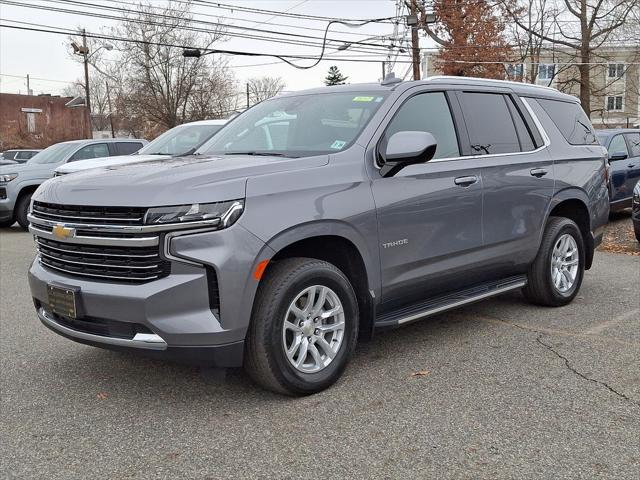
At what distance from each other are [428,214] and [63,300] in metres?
2.35

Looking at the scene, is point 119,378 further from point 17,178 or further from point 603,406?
point 17,178

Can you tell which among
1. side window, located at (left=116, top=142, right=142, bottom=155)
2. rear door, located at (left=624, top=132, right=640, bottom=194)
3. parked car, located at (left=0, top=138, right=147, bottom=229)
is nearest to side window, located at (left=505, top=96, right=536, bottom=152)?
rear door, located at (left=624, top=132, right=640, bottom=194)

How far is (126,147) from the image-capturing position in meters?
14.0

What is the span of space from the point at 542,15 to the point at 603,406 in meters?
36.7

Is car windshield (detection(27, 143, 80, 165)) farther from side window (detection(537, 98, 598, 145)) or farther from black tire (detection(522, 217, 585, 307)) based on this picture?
black tire (detection(522, 217, 585, 307))

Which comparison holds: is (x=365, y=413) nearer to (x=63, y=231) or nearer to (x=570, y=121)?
(x=63, y=231)

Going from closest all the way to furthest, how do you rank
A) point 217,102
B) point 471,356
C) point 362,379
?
point 362,379 < point 471,356 < point 217,102

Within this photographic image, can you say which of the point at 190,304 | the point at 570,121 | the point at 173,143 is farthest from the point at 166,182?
the point at 173,143

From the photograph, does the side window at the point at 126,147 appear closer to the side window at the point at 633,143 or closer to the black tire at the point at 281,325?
the side window at the point at 633,143

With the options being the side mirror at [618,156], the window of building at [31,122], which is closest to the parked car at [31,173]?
the side mirror at [618,156]

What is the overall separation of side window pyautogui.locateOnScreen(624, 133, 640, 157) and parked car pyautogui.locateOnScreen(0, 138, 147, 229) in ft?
33.7

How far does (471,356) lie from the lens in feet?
14.7

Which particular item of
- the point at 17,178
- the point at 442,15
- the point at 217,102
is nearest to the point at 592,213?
the point at 17,178

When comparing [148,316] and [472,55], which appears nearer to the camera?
[148,316]
